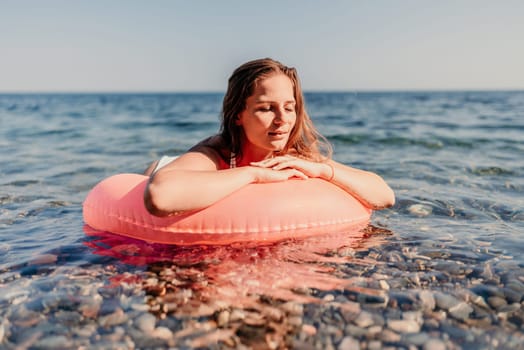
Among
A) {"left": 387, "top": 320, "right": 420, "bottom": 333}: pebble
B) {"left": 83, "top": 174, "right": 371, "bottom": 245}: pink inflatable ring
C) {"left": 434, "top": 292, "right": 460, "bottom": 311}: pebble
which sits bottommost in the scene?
{"left": 387, "top": 320, "right": 420, "bottom": 333}: pebble

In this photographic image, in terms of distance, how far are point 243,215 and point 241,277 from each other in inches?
23.6

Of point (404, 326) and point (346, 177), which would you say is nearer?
point (404, 326)

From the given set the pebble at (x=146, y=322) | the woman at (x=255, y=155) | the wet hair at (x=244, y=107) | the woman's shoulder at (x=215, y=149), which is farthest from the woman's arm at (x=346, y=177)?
the pebble at (x=146, y=322)

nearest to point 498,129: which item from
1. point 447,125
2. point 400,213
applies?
point 447,125

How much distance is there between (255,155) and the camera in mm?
4621

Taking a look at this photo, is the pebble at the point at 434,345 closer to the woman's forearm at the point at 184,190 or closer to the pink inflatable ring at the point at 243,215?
the pink inflatable ring at the point at 243,215

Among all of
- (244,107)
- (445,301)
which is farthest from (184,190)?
(445,301)

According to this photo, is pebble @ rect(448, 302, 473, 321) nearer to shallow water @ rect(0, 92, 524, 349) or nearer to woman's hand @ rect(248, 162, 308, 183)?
shallow water @ rect(0, 92, 524, 349)

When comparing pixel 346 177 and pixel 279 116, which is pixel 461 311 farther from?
pixel 279 116

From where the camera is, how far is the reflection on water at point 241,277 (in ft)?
9.72

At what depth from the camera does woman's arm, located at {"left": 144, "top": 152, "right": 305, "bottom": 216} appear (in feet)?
12.0

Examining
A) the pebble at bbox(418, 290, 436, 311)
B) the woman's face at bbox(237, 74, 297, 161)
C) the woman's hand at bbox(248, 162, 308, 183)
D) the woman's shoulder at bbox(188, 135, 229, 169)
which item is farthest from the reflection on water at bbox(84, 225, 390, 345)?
the woman's face at bbox(237, 74, 297, 161)

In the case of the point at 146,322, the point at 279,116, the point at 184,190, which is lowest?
the point at 146,322

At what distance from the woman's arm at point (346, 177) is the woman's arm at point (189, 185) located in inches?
11.7
